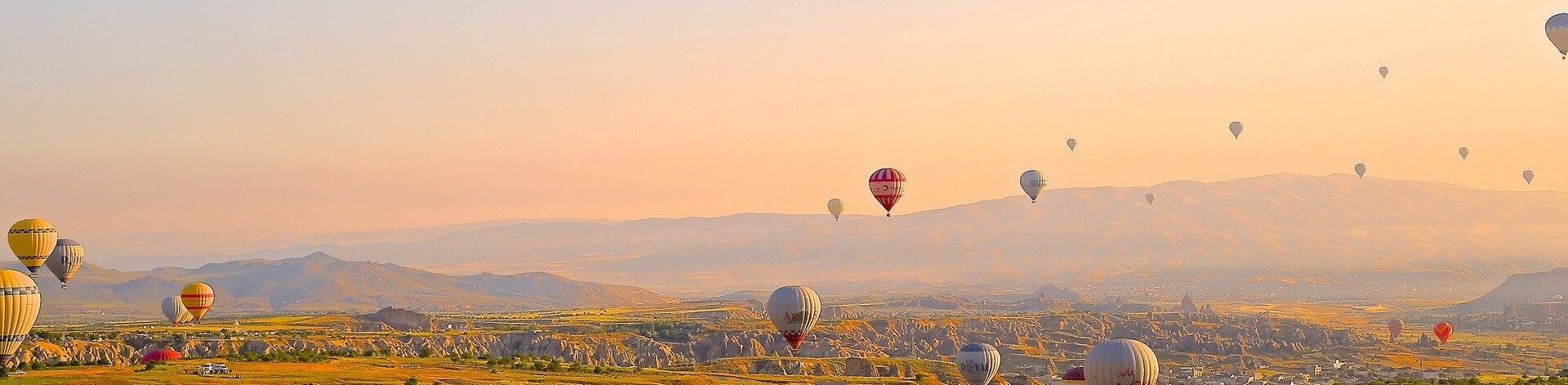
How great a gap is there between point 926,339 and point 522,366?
74.6 m

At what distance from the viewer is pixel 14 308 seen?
262 ft

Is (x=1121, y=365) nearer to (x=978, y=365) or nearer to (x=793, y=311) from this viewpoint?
(x=793, y=311)

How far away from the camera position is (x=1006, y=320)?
640 ft

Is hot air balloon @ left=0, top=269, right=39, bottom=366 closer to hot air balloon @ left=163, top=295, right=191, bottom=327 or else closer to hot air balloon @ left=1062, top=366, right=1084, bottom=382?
hot air balloon @ left=1062, top=366, right=1084, bottom=382

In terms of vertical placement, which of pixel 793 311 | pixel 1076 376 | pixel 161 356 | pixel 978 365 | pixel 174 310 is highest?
pixel 174 310

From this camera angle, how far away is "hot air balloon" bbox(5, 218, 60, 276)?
376 feet

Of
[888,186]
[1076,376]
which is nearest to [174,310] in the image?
[888,186]

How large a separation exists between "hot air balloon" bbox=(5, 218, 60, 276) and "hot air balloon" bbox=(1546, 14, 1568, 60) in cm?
9536

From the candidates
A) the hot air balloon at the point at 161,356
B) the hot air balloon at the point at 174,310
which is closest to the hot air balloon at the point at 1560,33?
the hot air balloon at the point at 161,356

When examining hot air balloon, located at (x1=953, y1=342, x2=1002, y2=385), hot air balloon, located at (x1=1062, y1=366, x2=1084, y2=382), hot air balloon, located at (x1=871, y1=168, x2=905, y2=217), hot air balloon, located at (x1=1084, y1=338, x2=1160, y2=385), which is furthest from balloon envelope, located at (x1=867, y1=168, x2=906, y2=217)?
hot air balloon, located at (x1=1084, y1=338, x2=1160, y2=385)

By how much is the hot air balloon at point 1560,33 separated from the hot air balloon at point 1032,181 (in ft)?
202

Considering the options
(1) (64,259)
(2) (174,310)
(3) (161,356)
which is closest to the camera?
(3) (161,356)

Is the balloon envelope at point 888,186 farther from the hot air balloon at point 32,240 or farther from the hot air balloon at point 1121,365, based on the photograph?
the hot air balloon at point 32,240

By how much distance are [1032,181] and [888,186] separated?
41.5m
